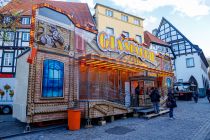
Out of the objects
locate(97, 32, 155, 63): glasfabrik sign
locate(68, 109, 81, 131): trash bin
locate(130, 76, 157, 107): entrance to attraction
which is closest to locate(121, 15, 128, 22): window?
locate(97, 32, 155, 63): glasfabrik sign

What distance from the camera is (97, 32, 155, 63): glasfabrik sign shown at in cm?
1250

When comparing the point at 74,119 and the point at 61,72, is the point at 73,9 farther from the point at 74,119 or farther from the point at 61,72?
the point at 74,119

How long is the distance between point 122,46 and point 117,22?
11049 millimetres

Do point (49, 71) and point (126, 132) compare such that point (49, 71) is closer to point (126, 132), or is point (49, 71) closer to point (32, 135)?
point (32, 135)

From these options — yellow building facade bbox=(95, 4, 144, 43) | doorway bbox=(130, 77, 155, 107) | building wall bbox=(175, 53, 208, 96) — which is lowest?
doorway bbox=(130, 77, 155, 107)

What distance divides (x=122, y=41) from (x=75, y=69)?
5.78m

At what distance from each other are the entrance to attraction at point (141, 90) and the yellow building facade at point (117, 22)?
10.3 meters

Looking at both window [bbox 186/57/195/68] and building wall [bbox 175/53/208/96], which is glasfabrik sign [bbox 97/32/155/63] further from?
window [bbox 186/57/195/68]

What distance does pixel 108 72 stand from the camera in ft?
42.8

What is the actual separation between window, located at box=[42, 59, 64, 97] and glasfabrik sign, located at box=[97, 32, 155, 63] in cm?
394

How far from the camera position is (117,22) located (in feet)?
79.0

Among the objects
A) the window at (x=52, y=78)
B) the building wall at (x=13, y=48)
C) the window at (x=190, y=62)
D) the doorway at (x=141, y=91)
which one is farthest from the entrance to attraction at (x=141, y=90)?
the window at (x=190, y=62)

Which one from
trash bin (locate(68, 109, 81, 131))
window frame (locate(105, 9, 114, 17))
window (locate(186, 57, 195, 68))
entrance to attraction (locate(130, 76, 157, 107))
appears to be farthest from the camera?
window (locate(186, 57, 195, 68))

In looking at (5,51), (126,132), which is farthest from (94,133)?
(5,51)
